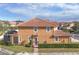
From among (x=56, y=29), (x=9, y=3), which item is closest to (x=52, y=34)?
(x=56, y=29)

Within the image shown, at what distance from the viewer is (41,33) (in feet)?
→ 13.9

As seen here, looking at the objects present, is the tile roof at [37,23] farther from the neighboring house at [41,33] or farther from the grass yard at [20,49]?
the grass yard at [20,49]

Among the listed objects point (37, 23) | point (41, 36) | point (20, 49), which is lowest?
point (20, 49)

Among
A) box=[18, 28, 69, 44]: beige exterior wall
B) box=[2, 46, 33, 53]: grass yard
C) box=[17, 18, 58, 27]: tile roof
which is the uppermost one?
box=[17, 18, 58, 27]: tile roof

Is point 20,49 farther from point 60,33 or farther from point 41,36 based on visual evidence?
point 60,33

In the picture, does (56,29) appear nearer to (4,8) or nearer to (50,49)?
(50,49)

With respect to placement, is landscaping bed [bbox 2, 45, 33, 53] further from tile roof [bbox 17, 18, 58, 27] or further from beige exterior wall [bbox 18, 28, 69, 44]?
tile roof [bbox 17, 18, 58, 27]

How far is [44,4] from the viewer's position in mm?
4199

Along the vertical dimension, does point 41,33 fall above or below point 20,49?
above

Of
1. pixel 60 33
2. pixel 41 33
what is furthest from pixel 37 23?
pixel 60 33

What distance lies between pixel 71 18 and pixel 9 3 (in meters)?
0.75

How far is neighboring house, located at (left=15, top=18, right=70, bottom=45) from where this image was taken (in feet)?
13.8

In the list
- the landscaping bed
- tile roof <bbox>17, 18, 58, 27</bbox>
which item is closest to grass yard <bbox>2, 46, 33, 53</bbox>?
the landscaping bed
